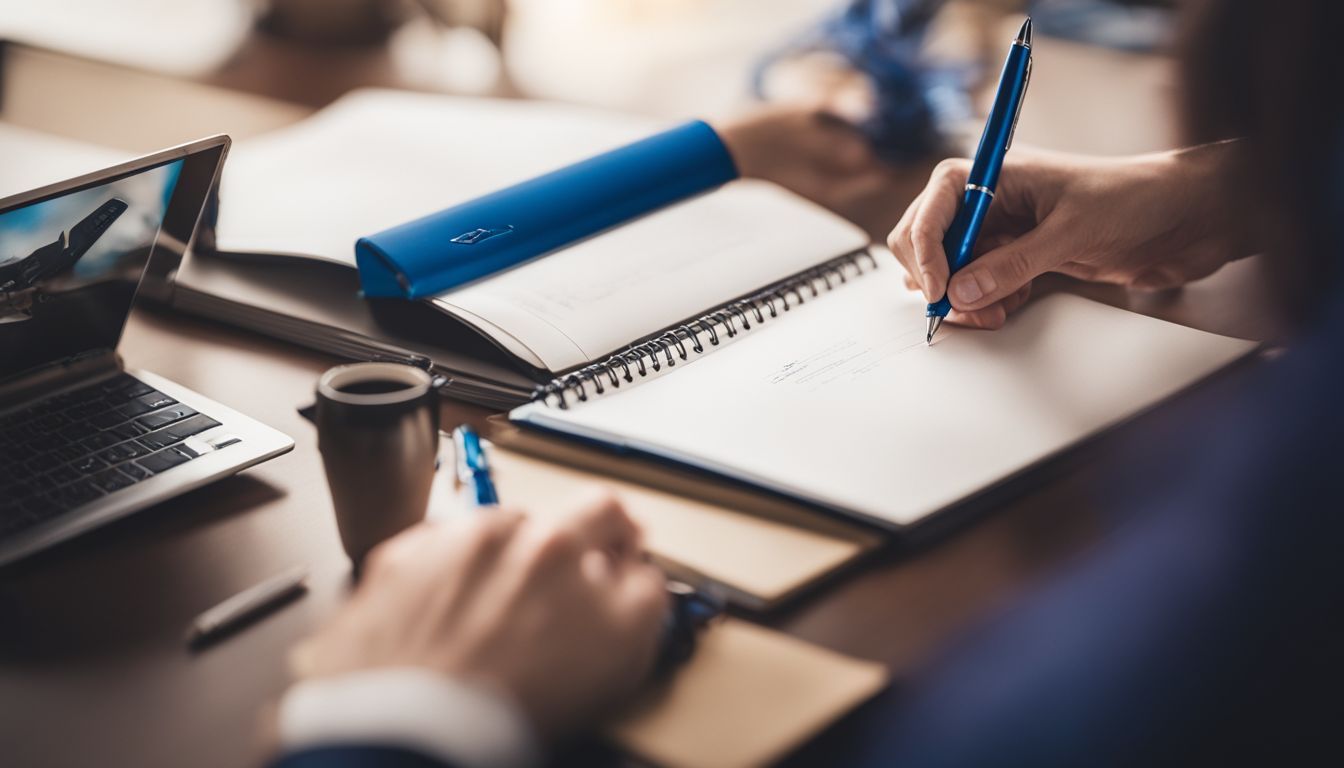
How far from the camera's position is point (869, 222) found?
115 centimetres

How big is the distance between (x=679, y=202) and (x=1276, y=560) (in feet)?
2.05

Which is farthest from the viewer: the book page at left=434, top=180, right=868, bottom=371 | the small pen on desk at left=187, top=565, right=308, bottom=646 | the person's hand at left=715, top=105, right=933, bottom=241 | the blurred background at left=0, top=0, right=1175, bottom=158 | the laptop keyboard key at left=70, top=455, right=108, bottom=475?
the blurred background at left=0, top=0, right=1175, bottom=158

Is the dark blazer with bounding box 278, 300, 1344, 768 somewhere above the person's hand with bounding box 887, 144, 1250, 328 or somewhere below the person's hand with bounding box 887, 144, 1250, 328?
below

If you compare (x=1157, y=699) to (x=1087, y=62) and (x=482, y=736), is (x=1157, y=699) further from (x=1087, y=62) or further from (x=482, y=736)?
(x=1087, y=62)

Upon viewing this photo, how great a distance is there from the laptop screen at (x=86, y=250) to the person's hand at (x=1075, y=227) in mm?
507

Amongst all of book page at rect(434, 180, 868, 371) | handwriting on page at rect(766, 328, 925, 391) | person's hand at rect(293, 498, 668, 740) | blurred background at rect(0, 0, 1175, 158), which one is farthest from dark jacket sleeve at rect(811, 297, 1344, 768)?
blurred background at rect(0, 0, 1175, 158)

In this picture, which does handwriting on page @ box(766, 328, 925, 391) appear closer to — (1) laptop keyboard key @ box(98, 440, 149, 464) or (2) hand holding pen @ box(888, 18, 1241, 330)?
(2) hand holding pen @ box(888, 18, 1241, 330)

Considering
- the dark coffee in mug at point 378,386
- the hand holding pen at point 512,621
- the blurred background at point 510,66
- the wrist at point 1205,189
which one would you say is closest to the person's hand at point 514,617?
the hand holding pen at point 512,621

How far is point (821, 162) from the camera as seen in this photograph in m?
1.31

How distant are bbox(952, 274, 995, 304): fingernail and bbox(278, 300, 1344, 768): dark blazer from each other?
10.6 inches

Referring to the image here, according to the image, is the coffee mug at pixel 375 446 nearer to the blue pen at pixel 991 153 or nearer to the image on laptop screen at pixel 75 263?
the image on laptop screen at pixel 75 263

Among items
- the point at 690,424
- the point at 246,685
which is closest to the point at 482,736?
the point at 246,685

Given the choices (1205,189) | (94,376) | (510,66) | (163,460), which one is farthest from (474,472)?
(510,66)

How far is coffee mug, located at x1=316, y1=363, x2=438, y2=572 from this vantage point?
625 mm
